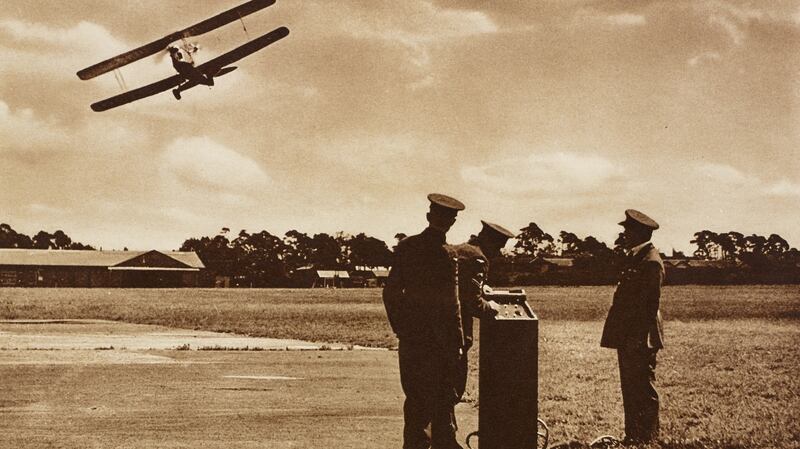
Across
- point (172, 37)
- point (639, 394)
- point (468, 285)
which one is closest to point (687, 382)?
point (639, 394)

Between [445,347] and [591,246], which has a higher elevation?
[591,246]

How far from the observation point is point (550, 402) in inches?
353

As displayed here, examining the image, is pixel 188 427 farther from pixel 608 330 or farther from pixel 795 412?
pixel 795 412

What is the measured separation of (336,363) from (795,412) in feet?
23.0

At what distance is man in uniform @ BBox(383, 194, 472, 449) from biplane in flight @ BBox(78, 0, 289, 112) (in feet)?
67.8

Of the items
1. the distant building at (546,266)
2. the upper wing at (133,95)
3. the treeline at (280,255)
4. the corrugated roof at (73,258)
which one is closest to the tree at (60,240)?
the treeline at (280,255)

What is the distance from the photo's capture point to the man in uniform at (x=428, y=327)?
5219 mm

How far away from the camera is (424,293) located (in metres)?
5.28

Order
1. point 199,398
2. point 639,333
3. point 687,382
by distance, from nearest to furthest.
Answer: point 639,333
point 199,398
point 687,382

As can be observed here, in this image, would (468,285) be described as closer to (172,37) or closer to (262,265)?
(172,37)

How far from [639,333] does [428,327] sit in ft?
6.97

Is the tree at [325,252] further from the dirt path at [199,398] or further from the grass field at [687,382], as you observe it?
the dirt path at [199,398]

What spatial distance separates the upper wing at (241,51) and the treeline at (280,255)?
9641 cm

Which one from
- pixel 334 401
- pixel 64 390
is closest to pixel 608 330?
pixel 334 401
